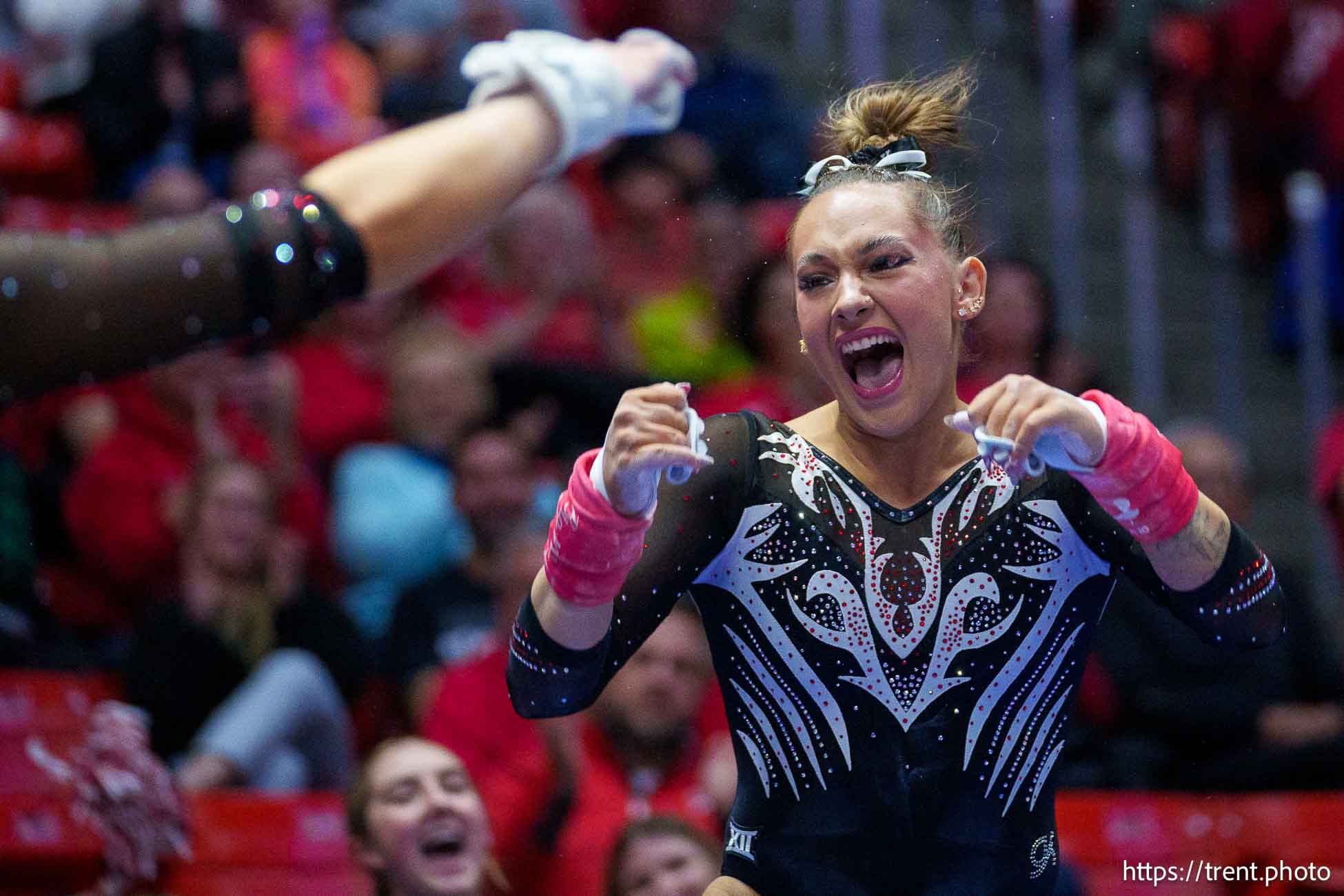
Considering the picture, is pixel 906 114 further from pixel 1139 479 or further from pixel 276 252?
pixel 276 252

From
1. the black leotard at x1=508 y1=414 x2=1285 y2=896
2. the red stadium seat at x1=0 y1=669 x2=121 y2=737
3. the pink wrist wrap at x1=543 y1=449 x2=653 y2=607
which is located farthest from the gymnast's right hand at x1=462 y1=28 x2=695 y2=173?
the red stadium seat at x1=0 y1=669 x2=121 y2=737

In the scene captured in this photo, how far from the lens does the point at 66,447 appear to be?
19.2ft

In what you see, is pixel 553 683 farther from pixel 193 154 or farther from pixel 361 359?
pixel 193 154

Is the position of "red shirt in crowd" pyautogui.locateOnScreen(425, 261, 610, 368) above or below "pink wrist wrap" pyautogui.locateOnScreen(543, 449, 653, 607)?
above

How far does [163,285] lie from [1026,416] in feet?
3.57

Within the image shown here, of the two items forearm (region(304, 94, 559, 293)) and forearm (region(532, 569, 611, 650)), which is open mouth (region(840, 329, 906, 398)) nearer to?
forearm (region(532, 569, 611, 650))

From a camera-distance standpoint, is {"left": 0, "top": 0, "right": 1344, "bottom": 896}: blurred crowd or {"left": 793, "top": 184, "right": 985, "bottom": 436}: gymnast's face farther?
{"left": 0, "top": 0, "right": 1344, "bottom": 896}: blurred crowd

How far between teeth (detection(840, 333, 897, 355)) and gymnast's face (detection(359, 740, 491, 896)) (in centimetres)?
196

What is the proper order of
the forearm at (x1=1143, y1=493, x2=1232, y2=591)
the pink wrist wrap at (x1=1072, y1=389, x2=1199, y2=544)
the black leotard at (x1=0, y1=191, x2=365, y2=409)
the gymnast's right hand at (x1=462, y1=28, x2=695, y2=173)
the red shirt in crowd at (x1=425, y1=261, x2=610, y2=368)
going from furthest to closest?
the red shirt in crowd at (x1=425, y1=261, x2=610, y2=368), the forearm at (x1=1143, y1=493, x2=1232, y2=591), the pink wrist wrap at (x1=1072, y1=389, x2=1199, y2=544), the gymnast's right hand at (x1=462, y1=28, x2=695, y2=173), the black leotard at (x1=0, y1=191, x2=365, y2=409)

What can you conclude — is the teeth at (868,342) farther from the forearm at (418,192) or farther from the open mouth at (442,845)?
the open mouth at (442,845)

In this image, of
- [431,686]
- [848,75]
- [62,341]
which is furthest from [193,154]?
[62,341]

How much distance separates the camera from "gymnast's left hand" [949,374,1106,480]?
7.19 feet

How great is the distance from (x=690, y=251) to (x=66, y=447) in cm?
221

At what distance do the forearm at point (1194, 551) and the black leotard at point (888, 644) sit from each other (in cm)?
4
